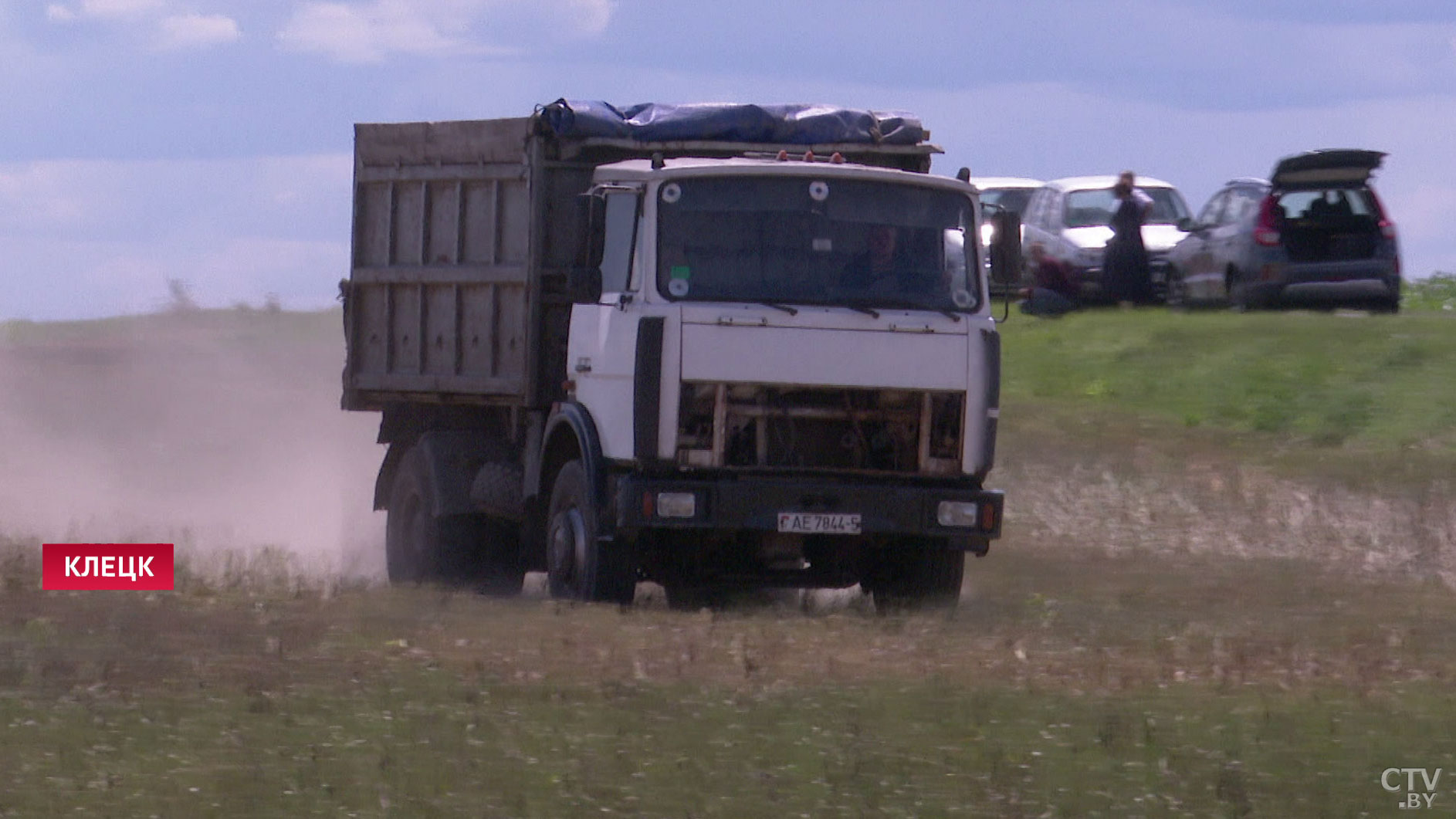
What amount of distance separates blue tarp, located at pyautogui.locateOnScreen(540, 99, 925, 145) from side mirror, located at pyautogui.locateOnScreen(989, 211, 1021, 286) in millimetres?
1620

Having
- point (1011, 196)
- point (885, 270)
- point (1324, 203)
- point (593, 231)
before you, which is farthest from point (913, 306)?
point (1011, 196)

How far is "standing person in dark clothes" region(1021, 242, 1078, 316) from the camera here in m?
30.4

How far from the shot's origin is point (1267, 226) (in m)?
25.8

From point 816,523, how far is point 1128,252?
1606 cm

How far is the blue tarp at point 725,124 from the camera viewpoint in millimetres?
14484

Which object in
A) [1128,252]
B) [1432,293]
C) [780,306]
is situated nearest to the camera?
[780,306]

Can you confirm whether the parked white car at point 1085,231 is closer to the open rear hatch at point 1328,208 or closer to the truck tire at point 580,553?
the open rear hatch at point 1328,208

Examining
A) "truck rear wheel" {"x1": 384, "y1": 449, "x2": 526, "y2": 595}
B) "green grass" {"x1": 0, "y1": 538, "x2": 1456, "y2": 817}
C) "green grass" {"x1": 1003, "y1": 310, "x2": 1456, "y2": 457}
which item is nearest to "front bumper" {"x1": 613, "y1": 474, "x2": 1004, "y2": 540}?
"green grass" {"x1": 0, "y1": 538, "x2": 1456, "y2": 817}

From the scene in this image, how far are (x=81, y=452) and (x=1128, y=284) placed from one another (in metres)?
12.9

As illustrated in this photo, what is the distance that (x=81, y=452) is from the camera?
28016 mm

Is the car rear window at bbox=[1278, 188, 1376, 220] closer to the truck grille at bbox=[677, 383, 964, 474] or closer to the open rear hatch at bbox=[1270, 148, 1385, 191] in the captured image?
the open rear hatch at bbox=[1270, 148, 1385, 191]

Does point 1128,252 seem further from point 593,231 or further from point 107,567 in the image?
point 107,567

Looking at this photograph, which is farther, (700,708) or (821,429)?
(821,429)

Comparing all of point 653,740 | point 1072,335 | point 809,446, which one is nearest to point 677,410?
point 809,446
